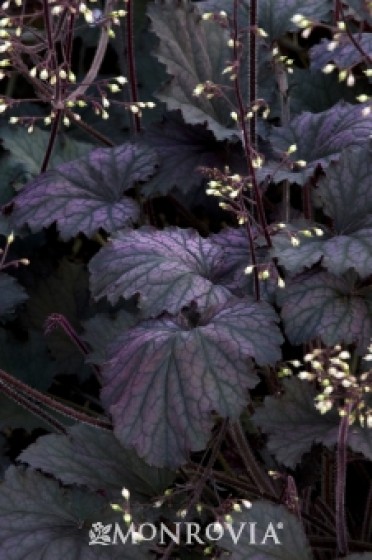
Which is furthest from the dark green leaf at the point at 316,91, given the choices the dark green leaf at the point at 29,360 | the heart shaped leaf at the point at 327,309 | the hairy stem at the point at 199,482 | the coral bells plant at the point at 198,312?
the hairy stem at the point at 199,482

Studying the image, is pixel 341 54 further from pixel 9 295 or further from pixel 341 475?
pixel 341 475

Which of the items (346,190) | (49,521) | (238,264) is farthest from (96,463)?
(346,190)

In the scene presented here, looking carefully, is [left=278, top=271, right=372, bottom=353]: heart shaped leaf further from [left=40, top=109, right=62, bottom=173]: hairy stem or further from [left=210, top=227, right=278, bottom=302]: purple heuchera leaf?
[left=40, top=109, right=62, bottom=173]: hairy stem

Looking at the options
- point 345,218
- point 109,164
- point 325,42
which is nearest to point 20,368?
point 109,164

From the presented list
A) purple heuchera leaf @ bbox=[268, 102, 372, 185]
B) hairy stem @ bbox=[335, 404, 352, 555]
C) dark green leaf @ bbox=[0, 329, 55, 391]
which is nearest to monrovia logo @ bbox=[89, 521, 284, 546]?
hairy stem @ bbox=[335, 404, 352, 555]

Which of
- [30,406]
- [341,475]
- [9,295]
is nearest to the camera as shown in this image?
[341,475]
